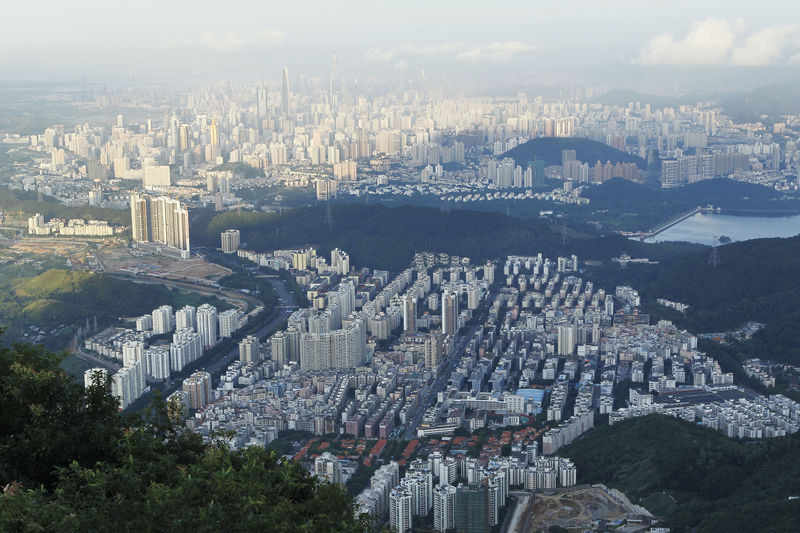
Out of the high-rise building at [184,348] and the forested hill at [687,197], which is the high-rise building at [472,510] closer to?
the high-rise building at [184,348]

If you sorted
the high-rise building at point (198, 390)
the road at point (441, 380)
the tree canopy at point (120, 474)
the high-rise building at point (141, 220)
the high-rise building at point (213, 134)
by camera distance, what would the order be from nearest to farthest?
1. the tree canopy at point (120, 474)
2. the road at point (441, 380)
3. the high-rise building at point (198, 390)
4. the high-rise building at point (141, 220)
5. the high-rise building at point (213, 134)

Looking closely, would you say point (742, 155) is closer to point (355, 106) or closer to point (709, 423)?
point (355, 106)

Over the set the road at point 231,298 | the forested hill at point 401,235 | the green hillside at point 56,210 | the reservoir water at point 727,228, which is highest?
the green hillside at point 56,210

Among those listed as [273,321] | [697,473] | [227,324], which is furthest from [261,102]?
[697,473]

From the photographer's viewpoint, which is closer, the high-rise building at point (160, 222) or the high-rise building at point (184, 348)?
the high-rise building at point (184, 348)

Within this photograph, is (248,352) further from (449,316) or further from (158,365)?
(449,316)

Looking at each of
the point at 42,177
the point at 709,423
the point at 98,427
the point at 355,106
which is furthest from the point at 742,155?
the point at 98,427

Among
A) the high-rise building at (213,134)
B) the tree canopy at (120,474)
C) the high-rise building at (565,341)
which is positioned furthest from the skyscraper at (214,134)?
the tree canopy at (120,474)
